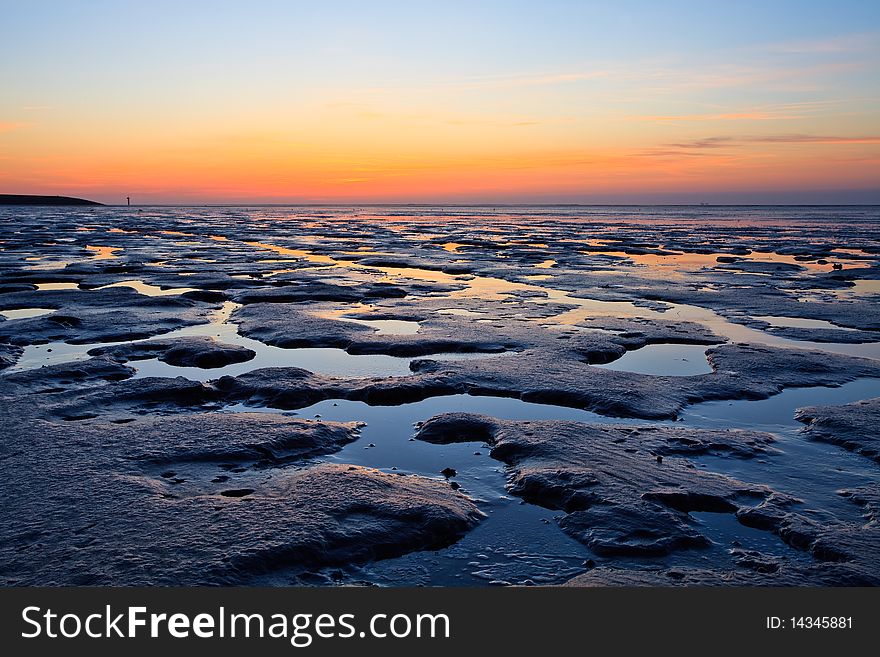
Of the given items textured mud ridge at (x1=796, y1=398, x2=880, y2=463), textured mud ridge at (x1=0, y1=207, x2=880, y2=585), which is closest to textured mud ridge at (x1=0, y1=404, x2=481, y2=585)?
textured mud ridge at (x1=0, y1=207, x2=880, y2=585)

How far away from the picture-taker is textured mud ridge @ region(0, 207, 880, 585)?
12.5 ft

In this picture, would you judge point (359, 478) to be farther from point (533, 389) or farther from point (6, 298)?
point (6, 298)

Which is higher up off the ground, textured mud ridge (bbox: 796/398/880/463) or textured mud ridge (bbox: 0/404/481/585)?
textured mud ridge (bbox: 796/398/880/463)

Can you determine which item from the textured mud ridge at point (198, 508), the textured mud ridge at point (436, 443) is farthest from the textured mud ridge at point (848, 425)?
the textured mud ridge at point (198, 508)

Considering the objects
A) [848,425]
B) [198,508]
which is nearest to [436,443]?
[198,508]

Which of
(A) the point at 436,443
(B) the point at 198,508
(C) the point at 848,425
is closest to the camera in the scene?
(B) the point at 198,508

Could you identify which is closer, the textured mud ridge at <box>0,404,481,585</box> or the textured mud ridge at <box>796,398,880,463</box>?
the textured mud ridge at <box>0,404,481,585</box>

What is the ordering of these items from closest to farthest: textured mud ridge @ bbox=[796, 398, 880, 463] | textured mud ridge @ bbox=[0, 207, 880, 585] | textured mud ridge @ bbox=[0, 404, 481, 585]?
textured mud ridge @ bbox=[0, 404, 481, 585] < textured mud ridge @ bbox=[0, 207, 880, 585] < textured mud ridge @ bbox=[796, 398, 880, 463]

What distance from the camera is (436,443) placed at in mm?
5832

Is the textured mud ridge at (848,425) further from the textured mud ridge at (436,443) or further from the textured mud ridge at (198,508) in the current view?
the textured mud ridge at (198,508)

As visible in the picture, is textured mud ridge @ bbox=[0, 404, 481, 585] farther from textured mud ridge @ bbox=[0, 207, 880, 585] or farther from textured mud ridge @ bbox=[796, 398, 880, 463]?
textured mud ridge @ bbox=[796, 398, 880, 463]

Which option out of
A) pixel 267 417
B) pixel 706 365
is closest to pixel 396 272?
pixel 706 365

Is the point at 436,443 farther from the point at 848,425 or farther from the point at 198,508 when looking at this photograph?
the point at 848,425

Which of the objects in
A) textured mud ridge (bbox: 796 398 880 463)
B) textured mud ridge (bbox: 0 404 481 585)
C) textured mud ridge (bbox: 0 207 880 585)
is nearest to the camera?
textured mud ridge (bbox: 0 404 481 585)
